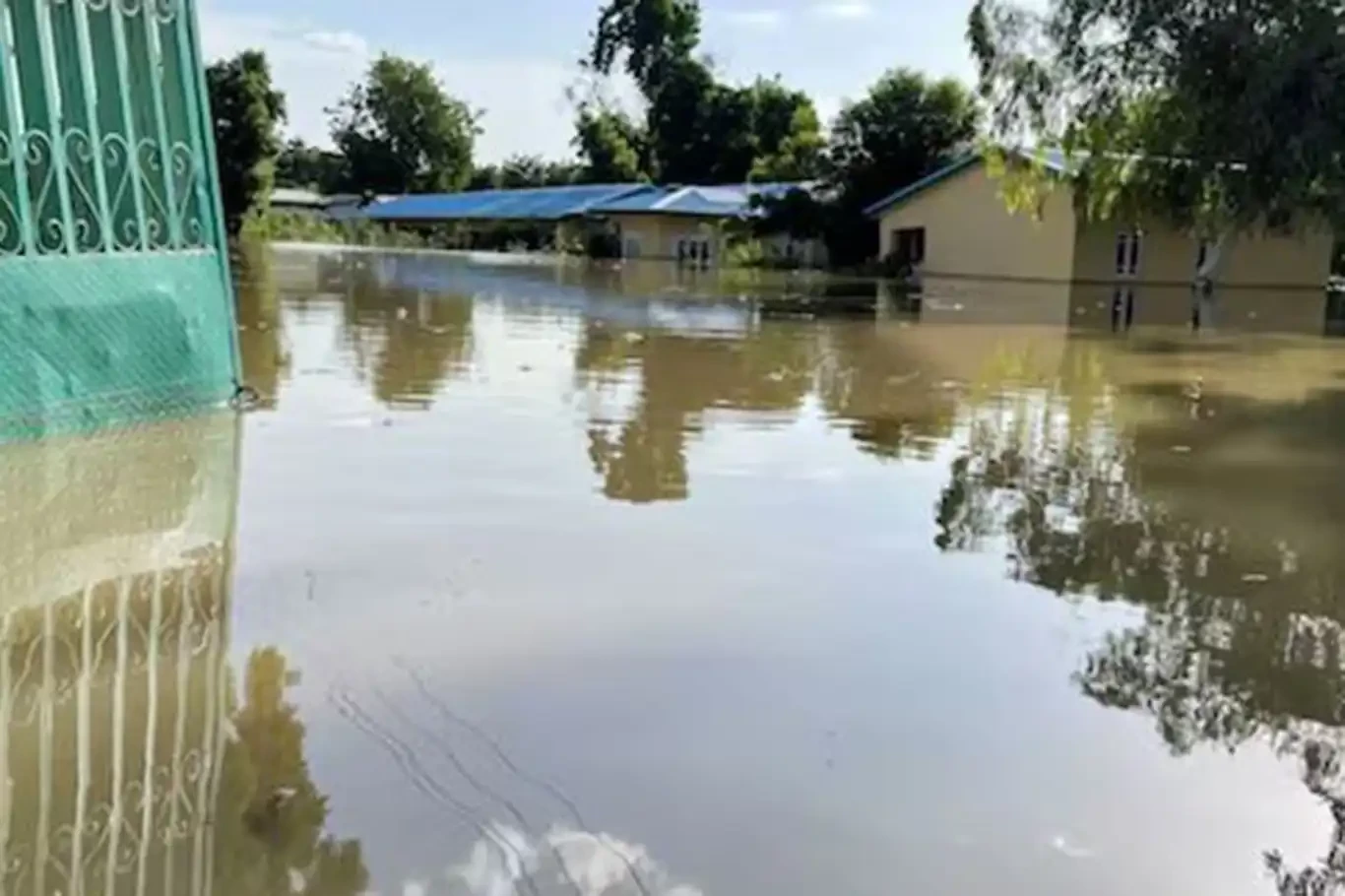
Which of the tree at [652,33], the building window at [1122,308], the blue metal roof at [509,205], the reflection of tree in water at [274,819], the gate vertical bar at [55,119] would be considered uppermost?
the tree at [652,33]

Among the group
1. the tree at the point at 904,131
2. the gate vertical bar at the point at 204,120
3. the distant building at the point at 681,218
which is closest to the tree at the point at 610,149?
the distant building at the point at 681,218

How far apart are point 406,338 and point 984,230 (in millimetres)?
25688

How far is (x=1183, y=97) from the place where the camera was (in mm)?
16719

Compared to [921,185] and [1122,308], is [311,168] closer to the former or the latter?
[921,185]

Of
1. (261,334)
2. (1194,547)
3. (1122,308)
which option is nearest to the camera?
(1194,547)

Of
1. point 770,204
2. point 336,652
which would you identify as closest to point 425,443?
point 336,652

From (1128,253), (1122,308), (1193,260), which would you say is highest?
(1128,253)

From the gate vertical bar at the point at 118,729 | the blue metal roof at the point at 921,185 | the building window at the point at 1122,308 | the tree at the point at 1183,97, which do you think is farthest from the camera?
the blue metal roof at the point at 921,185

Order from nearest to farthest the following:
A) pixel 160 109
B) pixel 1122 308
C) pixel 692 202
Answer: pixel 160 109, pixel 1122 308, pixel 692 202

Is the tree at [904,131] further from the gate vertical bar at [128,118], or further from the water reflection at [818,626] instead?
the gate vertical bar at [128,118]

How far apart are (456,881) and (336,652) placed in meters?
1.57

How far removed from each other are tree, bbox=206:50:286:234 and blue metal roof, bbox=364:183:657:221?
1066cm

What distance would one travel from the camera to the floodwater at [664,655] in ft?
10.7

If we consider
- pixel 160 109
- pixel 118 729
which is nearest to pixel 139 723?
Answer: pixel 118 729
